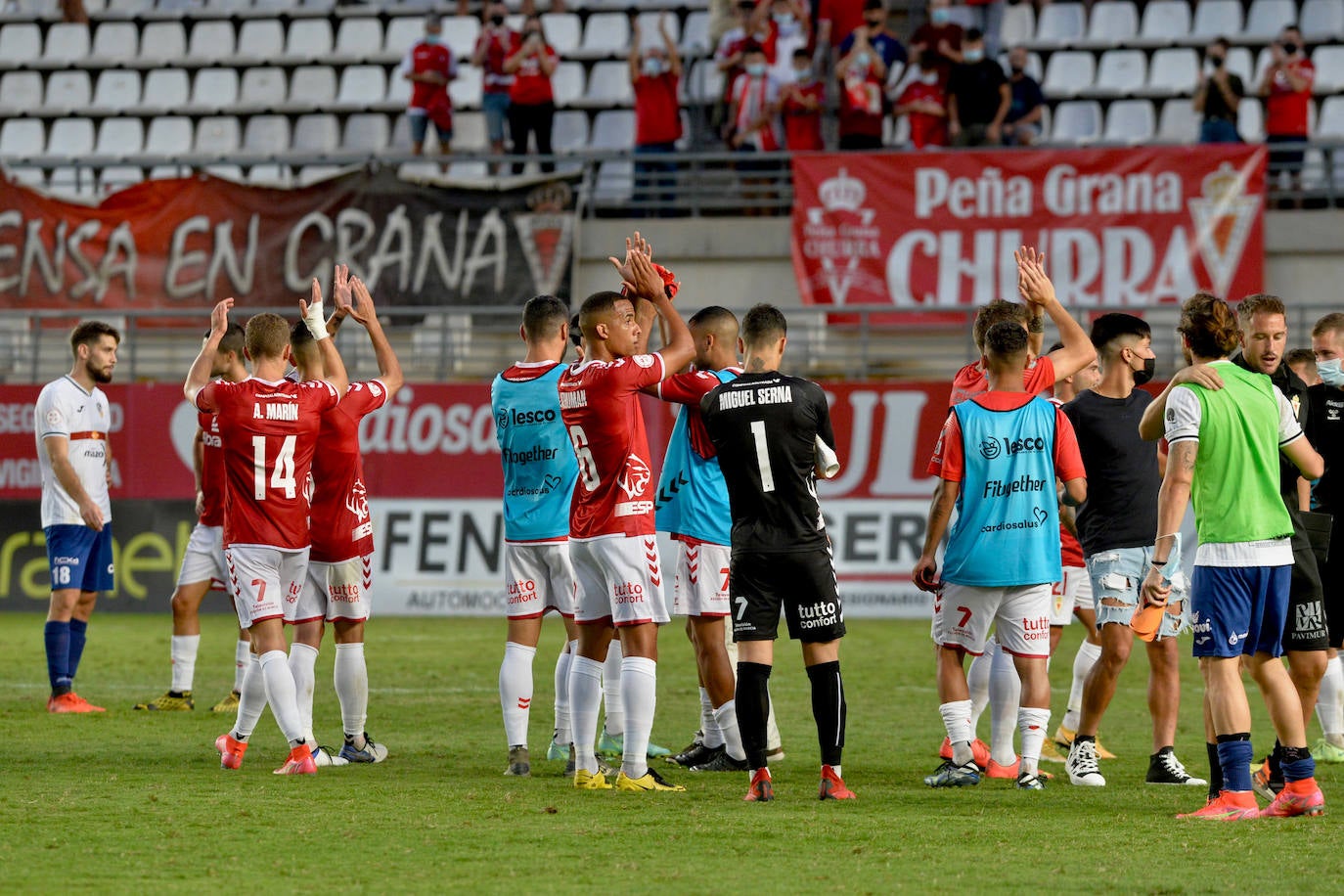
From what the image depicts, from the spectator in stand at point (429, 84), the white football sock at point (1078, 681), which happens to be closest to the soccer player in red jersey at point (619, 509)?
the white football sock at point (1078, 681)

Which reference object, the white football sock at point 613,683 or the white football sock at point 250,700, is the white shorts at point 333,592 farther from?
the white football sock at point 613,683

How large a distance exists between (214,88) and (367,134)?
316 centimetres

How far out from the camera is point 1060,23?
25.3 m

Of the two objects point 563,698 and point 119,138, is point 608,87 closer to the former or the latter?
point 119,138

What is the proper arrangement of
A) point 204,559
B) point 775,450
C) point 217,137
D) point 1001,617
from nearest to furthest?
1. point 775,450
2. point 1001,617
3. point 204,559
4. point 217,137

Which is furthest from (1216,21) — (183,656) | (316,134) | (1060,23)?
(183,656)

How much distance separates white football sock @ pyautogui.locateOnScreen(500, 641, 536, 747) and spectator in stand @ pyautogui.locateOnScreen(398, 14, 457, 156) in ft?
52.8

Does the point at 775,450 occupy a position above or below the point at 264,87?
below

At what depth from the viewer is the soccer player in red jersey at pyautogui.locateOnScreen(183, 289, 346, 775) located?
9.09 m

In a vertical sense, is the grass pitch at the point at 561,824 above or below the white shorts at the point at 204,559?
below

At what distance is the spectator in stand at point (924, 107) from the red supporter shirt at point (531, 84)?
4669 millimetres

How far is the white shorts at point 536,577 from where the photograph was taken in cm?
904

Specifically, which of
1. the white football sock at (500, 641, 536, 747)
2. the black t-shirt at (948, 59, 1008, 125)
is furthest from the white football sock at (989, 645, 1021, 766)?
the black t-shirt at (948, 59, 1008, 125)

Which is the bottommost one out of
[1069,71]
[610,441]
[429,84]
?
[610,441]
